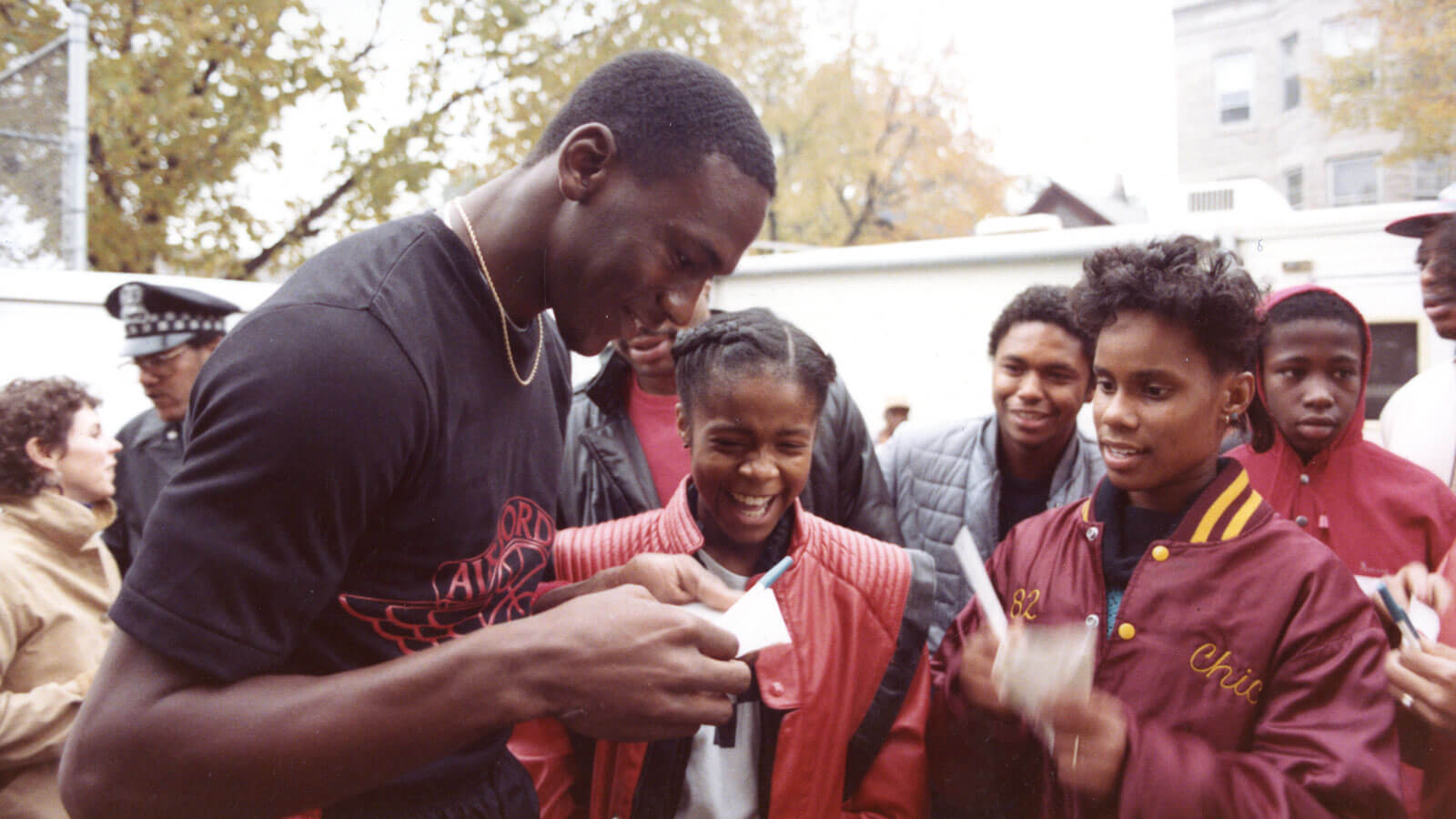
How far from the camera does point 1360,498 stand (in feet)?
8.27

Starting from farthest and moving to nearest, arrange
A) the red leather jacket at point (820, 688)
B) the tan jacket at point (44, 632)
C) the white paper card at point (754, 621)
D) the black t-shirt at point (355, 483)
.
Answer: the tan jacket at point (44, 632)
the red leather jacket at point (820, 688)
the white paper card at point (754, 621)
the black t-shirt at point (355, 483)

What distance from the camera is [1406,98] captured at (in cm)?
700

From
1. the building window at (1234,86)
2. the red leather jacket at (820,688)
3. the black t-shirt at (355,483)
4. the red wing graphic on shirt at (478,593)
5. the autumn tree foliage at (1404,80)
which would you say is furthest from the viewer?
the building window at (1234,86)

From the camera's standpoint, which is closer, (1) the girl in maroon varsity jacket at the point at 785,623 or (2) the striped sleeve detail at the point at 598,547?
(1) the girl in maroon varsity jacket at the point at 785,623

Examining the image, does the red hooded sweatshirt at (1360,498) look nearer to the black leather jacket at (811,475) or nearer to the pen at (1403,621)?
the pen at (1403,621)

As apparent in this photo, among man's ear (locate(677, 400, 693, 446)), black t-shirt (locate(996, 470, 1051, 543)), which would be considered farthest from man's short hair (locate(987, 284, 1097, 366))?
man's ear (locate(677, 400, 693, 446))

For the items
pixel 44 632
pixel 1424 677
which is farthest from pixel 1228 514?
pixel 44 632

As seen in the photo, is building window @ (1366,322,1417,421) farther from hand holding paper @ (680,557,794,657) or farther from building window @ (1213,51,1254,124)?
Answer: building window @ (1213,51,1254,124)

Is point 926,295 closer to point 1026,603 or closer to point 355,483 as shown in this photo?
point 1026,603

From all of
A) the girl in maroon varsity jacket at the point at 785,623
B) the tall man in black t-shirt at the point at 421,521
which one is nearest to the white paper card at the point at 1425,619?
the girl in maroon varsity jacket at the point at 785,623

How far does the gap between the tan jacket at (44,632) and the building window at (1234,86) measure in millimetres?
14220

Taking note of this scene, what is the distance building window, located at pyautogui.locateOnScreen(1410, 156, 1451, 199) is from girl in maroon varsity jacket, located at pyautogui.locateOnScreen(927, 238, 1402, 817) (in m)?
7.74

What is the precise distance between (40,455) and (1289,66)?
13845 mm

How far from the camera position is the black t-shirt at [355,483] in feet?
3.48
